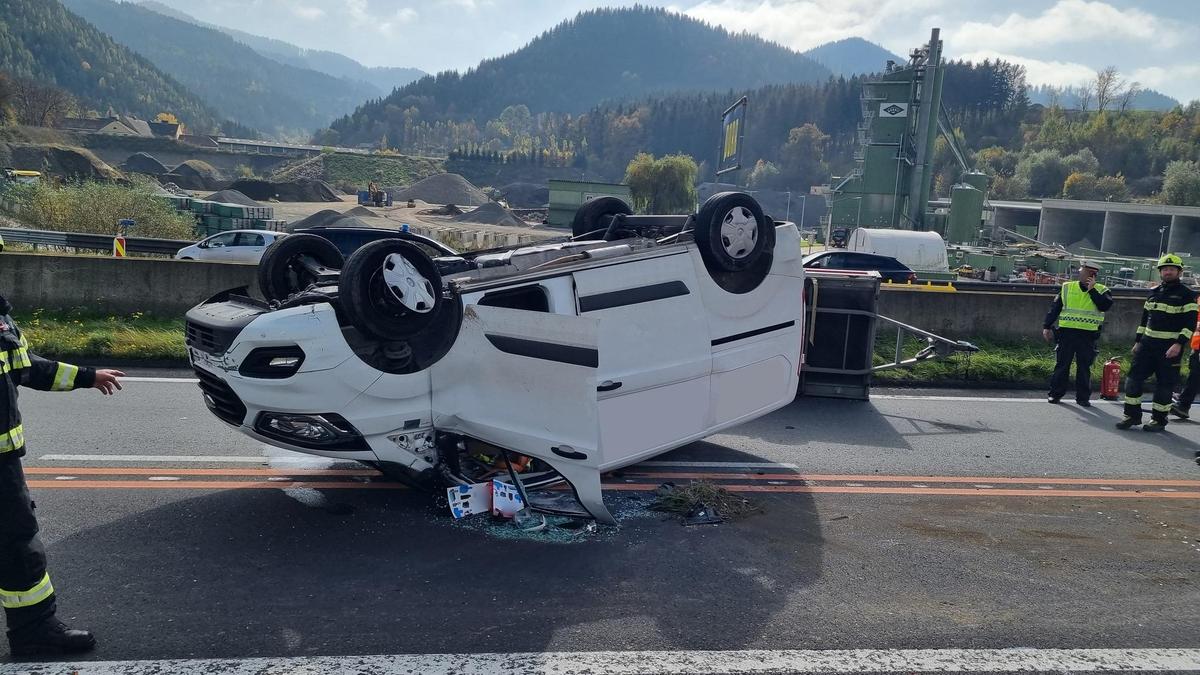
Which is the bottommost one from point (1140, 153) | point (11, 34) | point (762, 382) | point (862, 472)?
point (862, 472)

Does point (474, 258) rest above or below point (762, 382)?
above

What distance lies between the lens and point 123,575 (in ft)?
14.7

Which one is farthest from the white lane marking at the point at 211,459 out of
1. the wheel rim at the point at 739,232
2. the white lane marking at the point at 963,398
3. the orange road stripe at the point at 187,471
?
the white lane marking at the point at 963,398

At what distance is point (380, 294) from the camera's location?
489cm

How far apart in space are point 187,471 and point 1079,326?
938 cm

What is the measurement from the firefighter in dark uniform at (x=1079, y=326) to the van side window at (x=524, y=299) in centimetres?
708

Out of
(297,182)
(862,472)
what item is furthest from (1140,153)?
(862,472)

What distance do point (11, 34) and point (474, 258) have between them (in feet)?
629

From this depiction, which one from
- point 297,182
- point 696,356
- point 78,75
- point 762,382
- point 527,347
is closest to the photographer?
point 527,347

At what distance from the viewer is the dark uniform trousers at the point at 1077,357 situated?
998 cm

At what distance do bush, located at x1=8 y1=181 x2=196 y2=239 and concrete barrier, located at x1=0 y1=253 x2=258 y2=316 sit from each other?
44.5 feet

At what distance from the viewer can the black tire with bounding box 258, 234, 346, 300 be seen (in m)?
6.06

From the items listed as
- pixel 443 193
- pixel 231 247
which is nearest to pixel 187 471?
pixel 231 247

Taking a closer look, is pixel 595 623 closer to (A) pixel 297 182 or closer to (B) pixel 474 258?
(B) pixel 474 258
